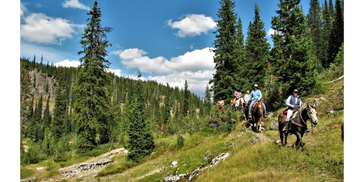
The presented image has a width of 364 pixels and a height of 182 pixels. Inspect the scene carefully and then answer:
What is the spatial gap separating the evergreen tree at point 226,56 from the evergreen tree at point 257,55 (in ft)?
26.3

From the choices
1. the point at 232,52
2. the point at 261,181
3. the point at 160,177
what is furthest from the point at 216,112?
the point at 261,181

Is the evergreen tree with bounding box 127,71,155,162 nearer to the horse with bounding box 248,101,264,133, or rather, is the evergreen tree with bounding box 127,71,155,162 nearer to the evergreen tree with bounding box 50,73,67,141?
the horse with bounding box 248,101,264,133

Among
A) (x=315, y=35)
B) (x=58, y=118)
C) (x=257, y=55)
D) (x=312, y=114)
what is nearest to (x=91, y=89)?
(x=312, y=114)

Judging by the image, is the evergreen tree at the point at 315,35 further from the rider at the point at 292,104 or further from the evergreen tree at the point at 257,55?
the rider at the point at 292,104

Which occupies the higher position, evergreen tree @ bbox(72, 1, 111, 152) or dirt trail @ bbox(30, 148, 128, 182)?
evergreen tree @ bbox(72, 1, 111, 152)

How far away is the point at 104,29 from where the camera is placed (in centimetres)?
2606

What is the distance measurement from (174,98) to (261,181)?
163 meters

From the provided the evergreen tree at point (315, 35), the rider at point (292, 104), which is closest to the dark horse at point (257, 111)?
the rider at point (292, 104)

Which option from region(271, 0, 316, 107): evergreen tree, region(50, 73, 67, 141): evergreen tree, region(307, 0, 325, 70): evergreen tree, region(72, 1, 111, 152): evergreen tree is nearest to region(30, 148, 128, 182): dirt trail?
region(72, 1, 111, 152): evergreen tree

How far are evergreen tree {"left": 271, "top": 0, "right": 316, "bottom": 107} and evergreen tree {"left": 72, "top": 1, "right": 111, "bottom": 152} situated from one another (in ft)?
77.3

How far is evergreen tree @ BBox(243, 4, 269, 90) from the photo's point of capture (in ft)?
118

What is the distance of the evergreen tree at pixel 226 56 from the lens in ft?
93.6
